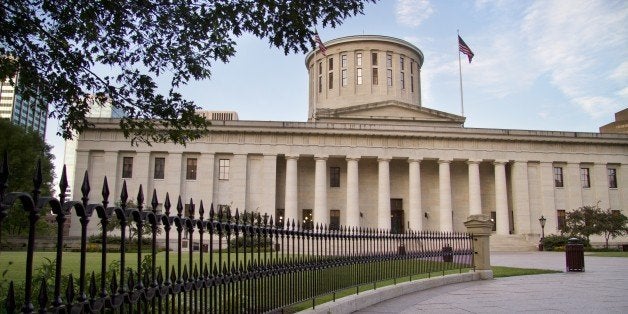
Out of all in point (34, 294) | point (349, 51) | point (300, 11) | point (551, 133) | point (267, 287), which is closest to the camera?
point (267, 287)

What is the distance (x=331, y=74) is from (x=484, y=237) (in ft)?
155

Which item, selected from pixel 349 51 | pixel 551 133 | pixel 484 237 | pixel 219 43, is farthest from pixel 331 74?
pixel 219 43

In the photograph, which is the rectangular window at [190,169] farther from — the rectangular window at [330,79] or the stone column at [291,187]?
the rectangular window at [330,79]

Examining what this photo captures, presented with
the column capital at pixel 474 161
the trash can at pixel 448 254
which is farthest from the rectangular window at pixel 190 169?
the trash can at pixel 448 254

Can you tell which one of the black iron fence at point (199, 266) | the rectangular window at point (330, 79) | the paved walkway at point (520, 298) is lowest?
the paved walkway at point (520, 298)

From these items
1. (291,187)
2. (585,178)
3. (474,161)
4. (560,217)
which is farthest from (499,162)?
(291,187)

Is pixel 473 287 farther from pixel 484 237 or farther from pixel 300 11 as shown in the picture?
pixel 300 11

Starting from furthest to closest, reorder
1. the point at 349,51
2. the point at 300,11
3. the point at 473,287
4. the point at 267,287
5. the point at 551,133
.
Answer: the point at 349,51, the point at 551,133, the point at 473,287, the point at 300,11, the point at 267,287

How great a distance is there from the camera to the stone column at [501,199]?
4881 cm

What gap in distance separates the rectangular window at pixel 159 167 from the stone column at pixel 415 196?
22982 mm

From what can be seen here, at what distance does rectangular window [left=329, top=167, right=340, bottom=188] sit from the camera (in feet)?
172

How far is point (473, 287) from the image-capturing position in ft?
47.1

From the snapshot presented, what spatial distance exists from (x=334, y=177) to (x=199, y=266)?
46833 millimetres

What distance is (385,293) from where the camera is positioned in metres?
11.8
